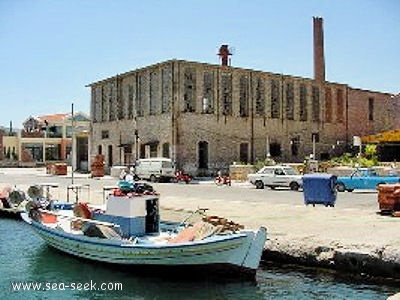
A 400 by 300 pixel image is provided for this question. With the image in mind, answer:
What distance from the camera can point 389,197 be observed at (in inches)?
686

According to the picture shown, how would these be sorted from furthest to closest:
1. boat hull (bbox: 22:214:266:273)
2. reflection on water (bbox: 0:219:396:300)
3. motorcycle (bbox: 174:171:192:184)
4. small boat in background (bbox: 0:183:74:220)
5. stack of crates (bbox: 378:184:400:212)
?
motorcycle (bbox: 174:171:192:184)
small boat in background (bbox: 0:183:74:220)
stack of crates (bbox: 378:184:400:212)
boat hull (bbox: 22:214:266:273)
reflection on water (bbox: 0:219:396:300)

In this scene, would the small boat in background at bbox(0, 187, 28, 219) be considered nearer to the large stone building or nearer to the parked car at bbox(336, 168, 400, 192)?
the parked car at bbox(336, 168, 400, 192)

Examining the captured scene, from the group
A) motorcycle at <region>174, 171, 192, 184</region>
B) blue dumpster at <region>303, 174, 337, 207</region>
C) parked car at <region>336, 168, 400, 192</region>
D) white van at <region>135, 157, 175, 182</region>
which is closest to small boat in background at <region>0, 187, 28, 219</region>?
blue dumpster at <region>303, 174, 337, 207</region>

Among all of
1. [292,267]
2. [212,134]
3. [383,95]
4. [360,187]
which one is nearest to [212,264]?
[292,267]

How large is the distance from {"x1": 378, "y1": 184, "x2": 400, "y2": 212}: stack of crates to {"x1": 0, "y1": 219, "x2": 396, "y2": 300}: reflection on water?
5686mm

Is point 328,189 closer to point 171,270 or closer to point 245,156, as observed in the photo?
point 171,270

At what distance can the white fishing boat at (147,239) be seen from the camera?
12178mm

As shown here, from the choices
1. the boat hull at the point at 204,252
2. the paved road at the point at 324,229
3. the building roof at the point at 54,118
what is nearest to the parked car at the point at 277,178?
the paved road at the point at 324,229

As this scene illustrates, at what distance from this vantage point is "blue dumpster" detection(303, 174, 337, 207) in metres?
19.8

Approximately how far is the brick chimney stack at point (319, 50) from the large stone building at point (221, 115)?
0.09m

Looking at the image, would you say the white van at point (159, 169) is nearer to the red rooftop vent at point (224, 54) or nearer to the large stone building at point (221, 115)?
the large stone building at point (221, 115)

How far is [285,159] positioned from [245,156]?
177 inches

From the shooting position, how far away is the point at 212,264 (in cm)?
1238

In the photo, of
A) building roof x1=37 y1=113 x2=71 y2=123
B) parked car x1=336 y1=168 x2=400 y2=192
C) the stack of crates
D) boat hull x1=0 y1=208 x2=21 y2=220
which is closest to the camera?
the stack of crates
